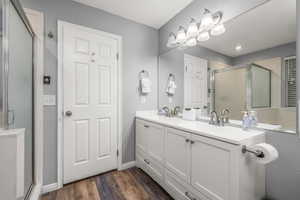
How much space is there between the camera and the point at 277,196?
113 cm

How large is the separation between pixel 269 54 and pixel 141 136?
5.75ft

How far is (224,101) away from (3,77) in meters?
1.99

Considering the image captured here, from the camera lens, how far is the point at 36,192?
57.9 inches

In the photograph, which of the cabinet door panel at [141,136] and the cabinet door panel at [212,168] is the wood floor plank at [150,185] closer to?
the cabinet door panel at [141,136]

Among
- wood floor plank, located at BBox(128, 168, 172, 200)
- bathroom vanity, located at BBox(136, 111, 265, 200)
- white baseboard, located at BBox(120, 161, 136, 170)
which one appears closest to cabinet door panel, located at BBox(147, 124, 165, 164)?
bathroom vanity, located at BBox(136, 111, 265, 200)

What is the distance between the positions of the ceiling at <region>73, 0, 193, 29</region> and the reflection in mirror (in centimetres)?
62

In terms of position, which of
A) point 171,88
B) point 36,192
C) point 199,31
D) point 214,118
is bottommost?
point 36,192

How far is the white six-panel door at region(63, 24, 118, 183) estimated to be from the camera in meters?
1.81

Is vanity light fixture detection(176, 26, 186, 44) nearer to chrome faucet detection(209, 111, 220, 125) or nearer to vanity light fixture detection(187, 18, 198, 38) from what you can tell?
vanity light fixture detection(187, 18, 198, 38)

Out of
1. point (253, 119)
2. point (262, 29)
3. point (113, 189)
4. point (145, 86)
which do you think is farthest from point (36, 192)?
point (262, 29)

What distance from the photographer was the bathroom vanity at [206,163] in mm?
996

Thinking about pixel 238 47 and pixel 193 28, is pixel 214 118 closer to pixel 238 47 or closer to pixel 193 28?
pixel 238 47

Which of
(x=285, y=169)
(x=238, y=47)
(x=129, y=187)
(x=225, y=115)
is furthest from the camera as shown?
(x=129, y=187)

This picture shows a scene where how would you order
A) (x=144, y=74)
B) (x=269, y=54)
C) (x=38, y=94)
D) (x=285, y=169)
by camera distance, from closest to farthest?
(x=285, y=169) < (x=269, y=54) < (x=38, y=94) < (x=144, y=74)
